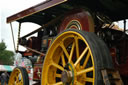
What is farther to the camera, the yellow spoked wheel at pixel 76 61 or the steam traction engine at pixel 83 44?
the steam traction engine at pixel 83 44

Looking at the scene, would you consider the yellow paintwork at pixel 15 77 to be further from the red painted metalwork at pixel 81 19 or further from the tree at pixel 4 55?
the tree at pixel 4 55

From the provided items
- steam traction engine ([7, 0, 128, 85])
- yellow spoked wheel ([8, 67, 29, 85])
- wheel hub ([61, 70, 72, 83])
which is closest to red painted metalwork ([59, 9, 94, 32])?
steam traction engine ([7, 0, 128, 85])

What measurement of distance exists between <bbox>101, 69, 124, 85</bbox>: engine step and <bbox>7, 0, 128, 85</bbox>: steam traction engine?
2.0 inches

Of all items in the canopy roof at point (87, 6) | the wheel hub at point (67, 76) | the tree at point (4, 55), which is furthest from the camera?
the tree at point (4, 55)

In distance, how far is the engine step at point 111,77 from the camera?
2.60 m

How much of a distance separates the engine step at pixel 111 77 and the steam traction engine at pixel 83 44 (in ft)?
0.17

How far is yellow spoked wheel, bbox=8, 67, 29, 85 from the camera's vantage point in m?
5.09

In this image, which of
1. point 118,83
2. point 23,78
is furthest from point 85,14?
point 23,78

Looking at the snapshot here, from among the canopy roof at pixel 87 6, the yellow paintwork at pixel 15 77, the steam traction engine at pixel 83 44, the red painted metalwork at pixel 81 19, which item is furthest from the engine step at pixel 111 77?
the yellow paintwork at pixel 15 77

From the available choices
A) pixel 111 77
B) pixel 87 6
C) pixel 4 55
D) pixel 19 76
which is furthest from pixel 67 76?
pixel 4 55

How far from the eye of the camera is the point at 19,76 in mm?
5719

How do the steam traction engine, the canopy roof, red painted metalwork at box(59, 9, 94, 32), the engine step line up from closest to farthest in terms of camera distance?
the engine step, the steam traction engine, red painted metalwork at box(59, 9, 94, 32), the canopy roof

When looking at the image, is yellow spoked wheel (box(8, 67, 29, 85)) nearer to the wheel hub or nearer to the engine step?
the wheel hub

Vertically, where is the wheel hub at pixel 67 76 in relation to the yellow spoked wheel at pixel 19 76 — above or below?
above
